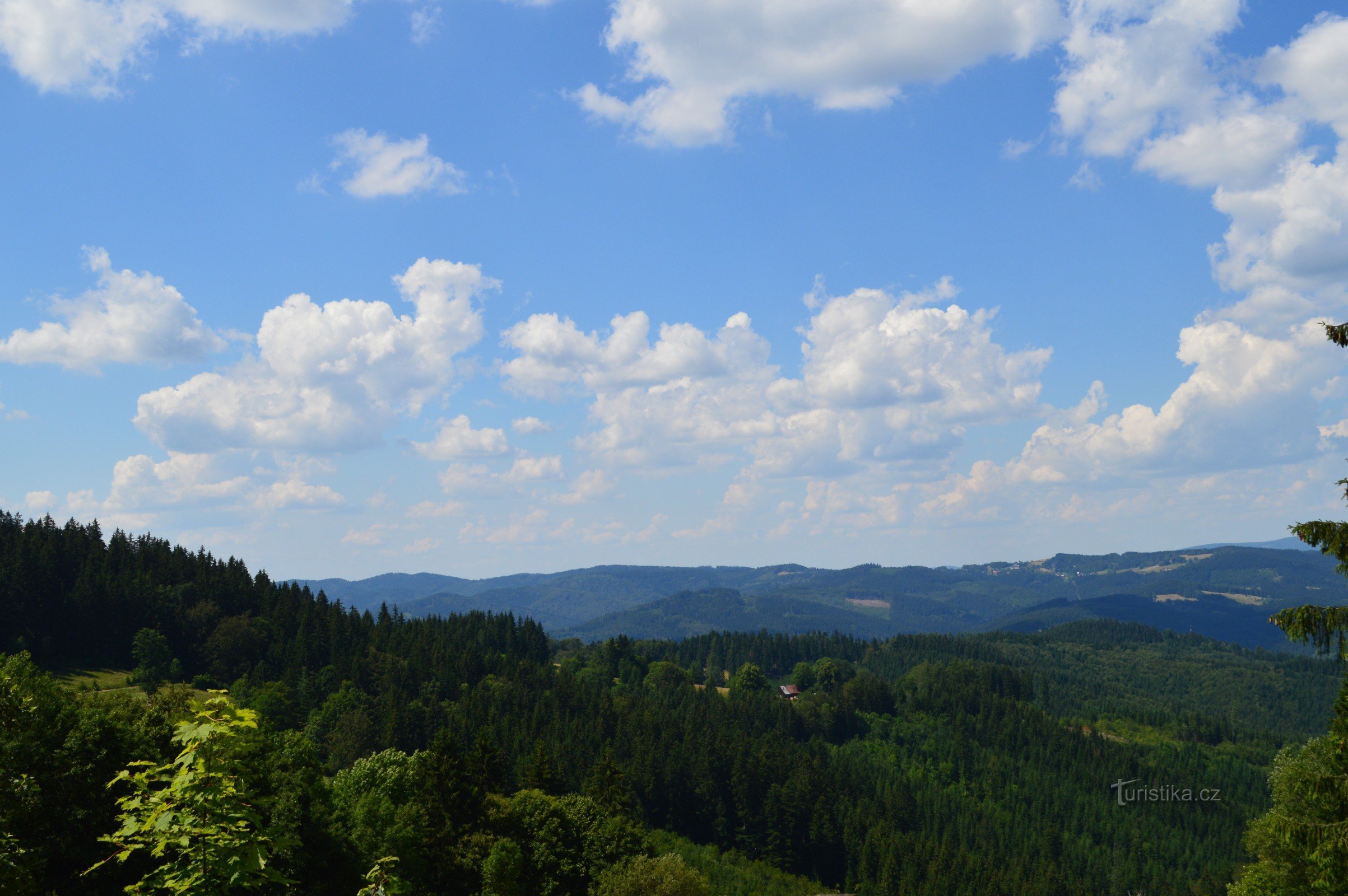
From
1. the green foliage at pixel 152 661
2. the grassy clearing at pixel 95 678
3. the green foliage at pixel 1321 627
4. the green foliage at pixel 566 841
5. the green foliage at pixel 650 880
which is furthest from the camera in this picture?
the green foliage at pixel 152 661

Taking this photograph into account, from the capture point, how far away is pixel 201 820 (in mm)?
14016

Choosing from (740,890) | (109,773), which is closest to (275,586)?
(740,890)

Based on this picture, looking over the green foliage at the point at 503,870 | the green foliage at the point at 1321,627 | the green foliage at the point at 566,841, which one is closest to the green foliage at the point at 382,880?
the green foliage at the point at 1321,627

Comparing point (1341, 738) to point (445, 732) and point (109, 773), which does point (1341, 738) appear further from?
point (445, 732)

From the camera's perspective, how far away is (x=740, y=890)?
120 meters

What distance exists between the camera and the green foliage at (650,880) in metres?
68.5

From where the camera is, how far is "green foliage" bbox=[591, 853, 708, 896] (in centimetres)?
6850

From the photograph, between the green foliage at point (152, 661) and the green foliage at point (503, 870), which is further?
the green foliage at point (152, 661)

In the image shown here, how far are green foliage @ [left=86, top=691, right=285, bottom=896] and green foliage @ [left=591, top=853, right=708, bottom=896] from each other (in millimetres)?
60598

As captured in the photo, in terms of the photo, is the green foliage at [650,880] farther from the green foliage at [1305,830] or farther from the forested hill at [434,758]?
the green foliage at [1305,830]

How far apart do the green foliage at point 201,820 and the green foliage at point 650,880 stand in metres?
60.6

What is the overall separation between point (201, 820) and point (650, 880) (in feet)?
205

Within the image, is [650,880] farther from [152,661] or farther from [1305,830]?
[152,661]

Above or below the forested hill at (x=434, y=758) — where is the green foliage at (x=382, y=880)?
above
